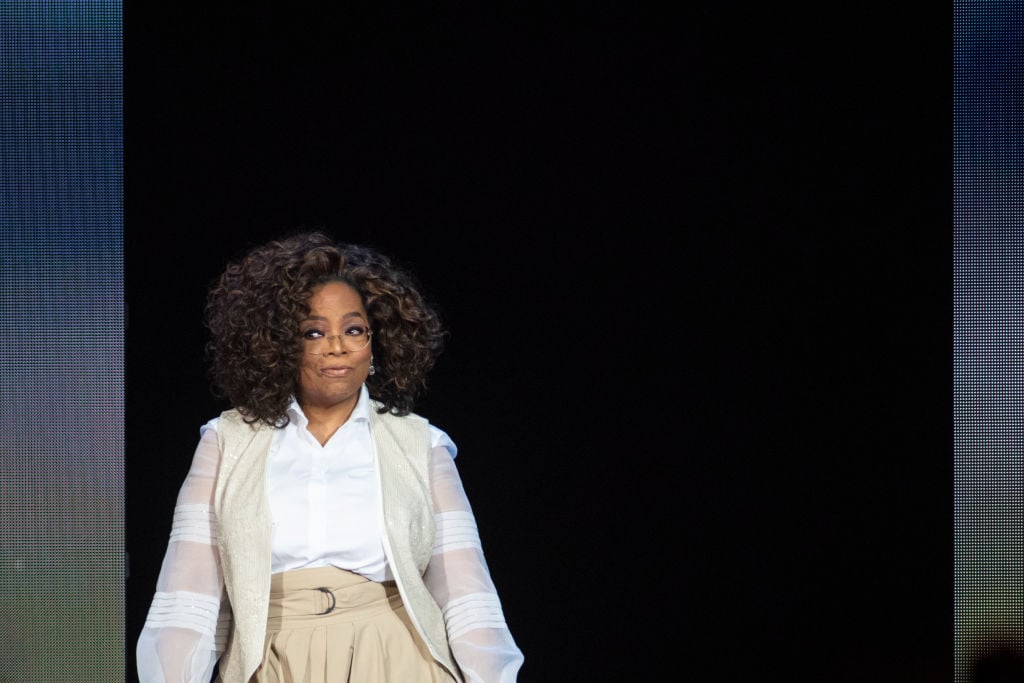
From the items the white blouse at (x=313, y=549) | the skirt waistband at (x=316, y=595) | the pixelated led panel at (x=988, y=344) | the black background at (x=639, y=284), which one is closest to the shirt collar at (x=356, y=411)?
the white blouse at (x=313, y=549)

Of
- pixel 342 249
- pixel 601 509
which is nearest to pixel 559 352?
pixel 601 509

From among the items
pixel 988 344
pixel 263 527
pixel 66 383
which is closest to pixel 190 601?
pixel 263 527

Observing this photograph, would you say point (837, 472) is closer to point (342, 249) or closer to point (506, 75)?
point (506, 75)

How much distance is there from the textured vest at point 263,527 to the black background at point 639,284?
1.10 metres

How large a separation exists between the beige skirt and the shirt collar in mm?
287

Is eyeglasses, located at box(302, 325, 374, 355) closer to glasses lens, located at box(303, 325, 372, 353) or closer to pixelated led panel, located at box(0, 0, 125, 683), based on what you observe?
glasses lens, located at box(303, 325, 372, 353)

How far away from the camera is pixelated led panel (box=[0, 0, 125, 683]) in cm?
337

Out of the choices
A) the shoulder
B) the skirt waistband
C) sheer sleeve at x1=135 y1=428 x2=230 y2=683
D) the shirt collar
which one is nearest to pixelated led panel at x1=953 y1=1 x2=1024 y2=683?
the shoulder

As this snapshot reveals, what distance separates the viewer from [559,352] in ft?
11.7

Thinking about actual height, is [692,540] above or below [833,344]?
below

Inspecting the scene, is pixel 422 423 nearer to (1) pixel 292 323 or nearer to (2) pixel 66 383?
(1) pixel 292 323

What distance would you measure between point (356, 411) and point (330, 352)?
127 mm

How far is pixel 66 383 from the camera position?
11.1 ft

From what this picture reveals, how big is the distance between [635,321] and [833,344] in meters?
0.55
